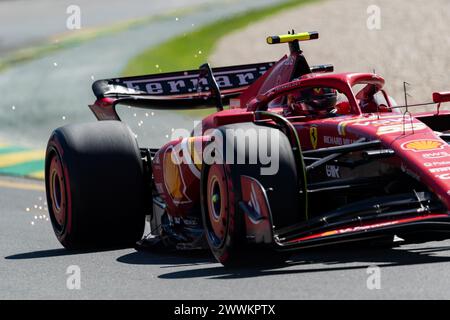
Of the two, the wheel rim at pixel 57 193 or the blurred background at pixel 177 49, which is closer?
the wheel rim at pixel 57 193

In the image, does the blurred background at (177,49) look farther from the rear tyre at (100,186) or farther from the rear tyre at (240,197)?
the rear tyre at (240,197)

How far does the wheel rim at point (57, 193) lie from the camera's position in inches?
392

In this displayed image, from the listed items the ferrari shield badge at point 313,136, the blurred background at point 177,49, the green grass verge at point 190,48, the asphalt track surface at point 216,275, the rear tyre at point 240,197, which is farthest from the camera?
the green grass verge at point 190,48

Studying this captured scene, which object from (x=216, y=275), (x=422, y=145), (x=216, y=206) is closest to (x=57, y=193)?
(x=216, y=206)

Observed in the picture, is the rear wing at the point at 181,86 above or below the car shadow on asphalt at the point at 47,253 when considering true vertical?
above

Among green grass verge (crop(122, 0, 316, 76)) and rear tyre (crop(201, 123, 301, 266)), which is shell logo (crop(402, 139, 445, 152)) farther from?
green grass verge (crop(122, 0, 316, 76))

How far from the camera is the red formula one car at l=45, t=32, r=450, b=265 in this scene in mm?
7941

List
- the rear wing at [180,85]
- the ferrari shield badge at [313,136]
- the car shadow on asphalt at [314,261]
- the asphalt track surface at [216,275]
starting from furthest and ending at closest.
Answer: the rear wing at [180,85] → the ferrari shield badge at [313,136] → the car shadow on asphalt at [314,261] → the asphalt track surface at [216,275]

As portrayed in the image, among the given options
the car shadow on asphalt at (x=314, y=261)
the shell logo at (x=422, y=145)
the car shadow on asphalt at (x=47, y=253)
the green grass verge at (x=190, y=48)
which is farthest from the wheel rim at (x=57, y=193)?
the green grass verge at (x=190, y=48)

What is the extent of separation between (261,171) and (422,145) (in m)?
1.13

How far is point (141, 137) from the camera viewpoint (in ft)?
62.6

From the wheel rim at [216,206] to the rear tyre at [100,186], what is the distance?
1361mm

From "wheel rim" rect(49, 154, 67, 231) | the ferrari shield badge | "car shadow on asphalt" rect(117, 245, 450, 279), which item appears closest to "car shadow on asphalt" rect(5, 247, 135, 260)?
"wheel rim" rect(49, 154, 67, 231)
